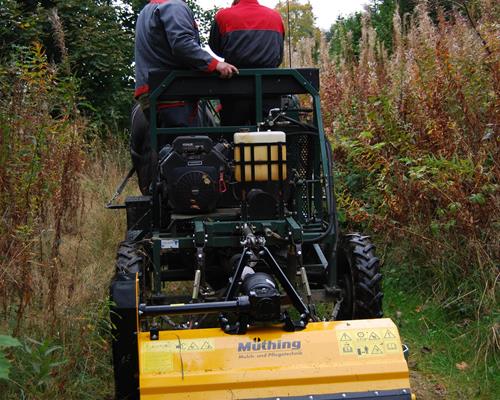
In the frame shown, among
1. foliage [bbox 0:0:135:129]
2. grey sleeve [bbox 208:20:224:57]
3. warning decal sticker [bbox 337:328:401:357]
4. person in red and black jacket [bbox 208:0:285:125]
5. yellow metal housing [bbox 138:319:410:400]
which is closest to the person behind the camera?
yellow metal housing [bbox 138:319:410:400]

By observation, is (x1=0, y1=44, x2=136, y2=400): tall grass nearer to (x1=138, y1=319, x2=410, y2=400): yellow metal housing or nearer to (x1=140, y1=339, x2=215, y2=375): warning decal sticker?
(x1=140, y1=339, x2=215, y2=375): warning decal sticker

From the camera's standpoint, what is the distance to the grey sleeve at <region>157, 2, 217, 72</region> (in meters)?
4.90

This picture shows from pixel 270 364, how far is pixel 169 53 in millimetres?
2739

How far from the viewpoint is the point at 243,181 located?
4.48 meters

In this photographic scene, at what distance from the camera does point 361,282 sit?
4.59m

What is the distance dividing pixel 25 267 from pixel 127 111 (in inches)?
319

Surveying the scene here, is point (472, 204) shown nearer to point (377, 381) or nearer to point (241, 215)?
point (241, 215)

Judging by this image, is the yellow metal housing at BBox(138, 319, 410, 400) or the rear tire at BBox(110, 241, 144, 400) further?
the rear tire at BBox(110, 241, 144, 400)

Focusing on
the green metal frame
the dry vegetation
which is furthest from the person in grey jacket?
the dry vegetation

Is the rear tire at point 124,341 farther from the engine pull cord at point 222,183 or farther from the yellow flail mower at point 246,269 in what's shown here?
the engine pull cord at point 222,183

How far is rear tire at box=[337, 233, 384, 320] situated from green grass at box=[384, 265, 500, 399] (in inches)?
19.6

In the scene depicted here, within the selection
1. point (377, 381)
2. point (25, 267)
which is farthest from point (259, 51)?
point (377, 381)

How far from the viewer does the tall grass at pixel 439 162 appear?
16.8 feet

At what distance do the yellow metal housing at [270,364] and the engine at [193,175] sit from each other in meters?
1.13
